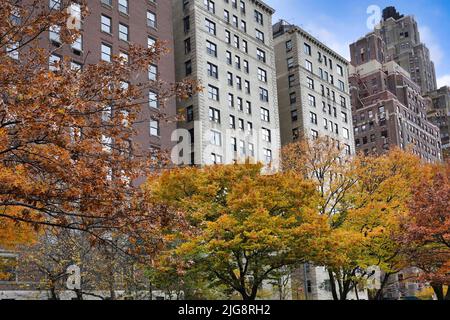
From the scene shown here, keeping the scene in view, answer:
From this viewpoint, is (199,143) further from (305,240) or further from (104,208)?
(104,208)

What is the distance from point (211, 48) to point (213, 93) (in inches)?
237

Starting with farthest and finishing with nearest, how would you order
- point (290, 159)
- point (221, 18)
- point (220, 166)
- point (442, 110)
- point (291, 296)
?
point (442, 110)
point (221, 18)
point (291, 296)
point (290, 159)
point (220, 166)

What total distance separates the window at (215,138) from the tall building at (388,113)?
2418 inches

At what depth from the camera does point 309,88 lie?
85938mm

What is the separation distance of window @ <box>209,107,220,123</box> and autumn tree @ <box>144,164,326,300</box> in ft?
102

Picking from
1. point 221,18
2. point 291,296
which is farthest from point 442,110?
point 291,296

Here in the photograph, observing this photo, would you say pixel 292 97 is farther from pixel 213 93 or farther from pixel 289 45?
pixel 213 93

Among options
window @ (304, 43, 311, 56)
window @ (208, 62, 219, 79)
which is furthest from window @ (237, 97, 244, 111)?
window @ (304, 43, 311, 56)

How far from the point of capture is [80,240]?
32.6 metres

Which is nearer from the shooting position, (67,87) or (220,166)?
(67,87)

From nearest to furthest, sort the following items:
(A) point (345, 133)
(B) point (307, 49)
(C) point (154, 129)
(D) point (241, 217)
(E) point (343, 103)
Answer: (D) point (241, 217)
(C) point (154, 129)
(B) point (307, 49)
(A) point (345, 133)
(E) point (343, 103)

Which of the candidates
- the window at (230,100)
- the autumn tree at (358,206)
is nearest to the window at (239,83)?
the window at (230,100)

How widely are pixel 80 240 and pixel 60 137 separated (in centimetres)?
2001

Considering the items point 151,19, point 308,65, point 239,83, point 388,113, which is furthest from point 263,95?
point 388,113
